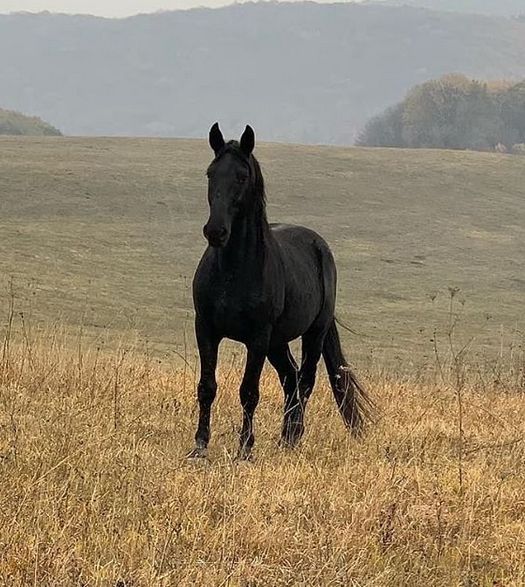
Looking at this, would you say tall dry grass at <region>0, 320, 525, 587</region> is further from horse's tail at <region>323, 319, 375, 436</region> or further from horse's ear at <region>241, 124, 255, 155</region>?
horse's ear at <region>241, 124, 255, 155</region>

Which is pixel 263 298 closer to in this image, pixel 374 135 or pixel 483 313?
pixel 483 313

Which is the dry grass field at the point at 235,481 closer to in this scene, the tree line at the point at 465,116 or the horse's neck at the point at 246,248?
the horse's neck at the point at 246,248

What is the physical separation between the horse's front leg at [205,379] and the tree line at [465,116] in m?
85.4

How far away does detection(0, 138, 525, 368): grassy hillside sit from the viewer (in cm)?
2266

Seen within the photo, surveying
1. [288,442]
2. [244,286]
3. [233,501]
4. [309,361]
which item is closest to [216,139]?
[244,286]

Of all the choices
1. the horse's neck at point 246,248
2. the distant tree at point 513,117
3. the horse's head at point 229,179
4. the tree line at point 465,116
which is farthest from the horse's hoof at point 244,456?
the distant tree at point 513,117

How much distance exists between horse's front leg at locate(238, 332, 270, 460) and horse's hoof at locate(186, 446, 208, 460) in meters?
0.31

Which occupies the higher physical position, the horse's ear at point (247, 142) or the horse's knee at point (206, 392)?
the horse's ear at point (247, 142)

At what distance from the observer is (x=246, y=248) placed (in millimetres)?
6609

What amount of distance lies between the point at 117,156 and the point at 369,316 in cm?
2583

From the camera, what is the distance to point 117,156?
157 ft

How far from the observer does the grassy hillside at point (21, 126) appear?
8119 centimetres

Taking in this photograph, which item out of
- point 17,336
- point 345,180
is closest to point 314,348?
point 17,336

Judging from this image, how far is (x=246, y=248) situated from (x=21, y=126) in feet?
267
